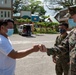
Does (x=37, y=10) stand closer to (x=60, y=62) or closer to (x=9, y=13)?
(x=9, y=13)

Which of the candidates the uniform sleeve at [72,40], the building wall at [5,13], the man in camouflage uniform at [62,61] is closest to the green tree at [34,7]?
the building wall at [5,13]

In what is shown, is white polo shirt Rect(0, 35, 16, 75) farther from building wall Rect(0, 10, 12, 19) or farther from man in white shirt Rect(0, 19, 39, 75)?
building wall Rect(0, 10, 12, 19)

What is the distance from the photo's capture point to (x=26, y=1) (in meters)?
89.4

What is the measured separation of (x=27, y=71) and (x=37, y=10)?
80.2 meters

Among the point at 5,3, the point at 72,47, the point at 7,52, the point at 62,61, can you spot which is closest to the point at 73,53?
the point at 72,47

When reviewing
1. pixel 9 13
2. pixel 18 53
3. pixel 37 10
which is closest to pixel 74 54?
pixel 18 53

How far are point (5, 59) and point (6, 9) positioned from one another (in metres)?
51.0

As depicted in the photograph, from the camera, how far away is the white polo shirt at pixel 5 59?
136 inches

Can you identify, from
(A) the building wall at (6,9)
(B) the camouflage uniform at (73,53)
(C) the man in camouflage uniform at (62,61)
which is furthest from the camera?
(A) the building wall at (6,9)

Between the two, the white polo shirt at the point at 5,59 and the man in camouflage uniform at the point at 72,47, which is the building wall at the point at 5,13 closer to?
the white polo shirt at the point at 5,59

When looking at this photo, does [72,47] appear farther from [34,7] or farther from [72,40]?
[34,7]

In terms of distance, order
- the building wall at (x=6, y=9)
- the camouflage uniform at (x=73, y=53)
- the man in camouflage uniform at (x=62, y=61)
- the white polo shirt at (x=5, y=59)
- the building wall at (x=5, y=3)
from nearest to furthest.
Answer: the camouflage uniform at (x=73, y=53) → the white polo shirt at (x=5, y=59) → the man in camouflage uniform at (x=62, y=61) → the building wall at (x=6, y=9) → the building wall at (x=5, y=3)

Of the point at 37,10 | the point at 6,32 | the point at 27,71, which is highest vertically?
the point at 6,32

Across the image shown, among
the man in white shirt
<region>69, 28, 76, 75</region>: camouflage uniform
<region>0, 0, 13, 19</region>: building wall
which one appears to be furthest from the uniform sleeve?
<region>0, 0, 13, 19</region>: building wall
